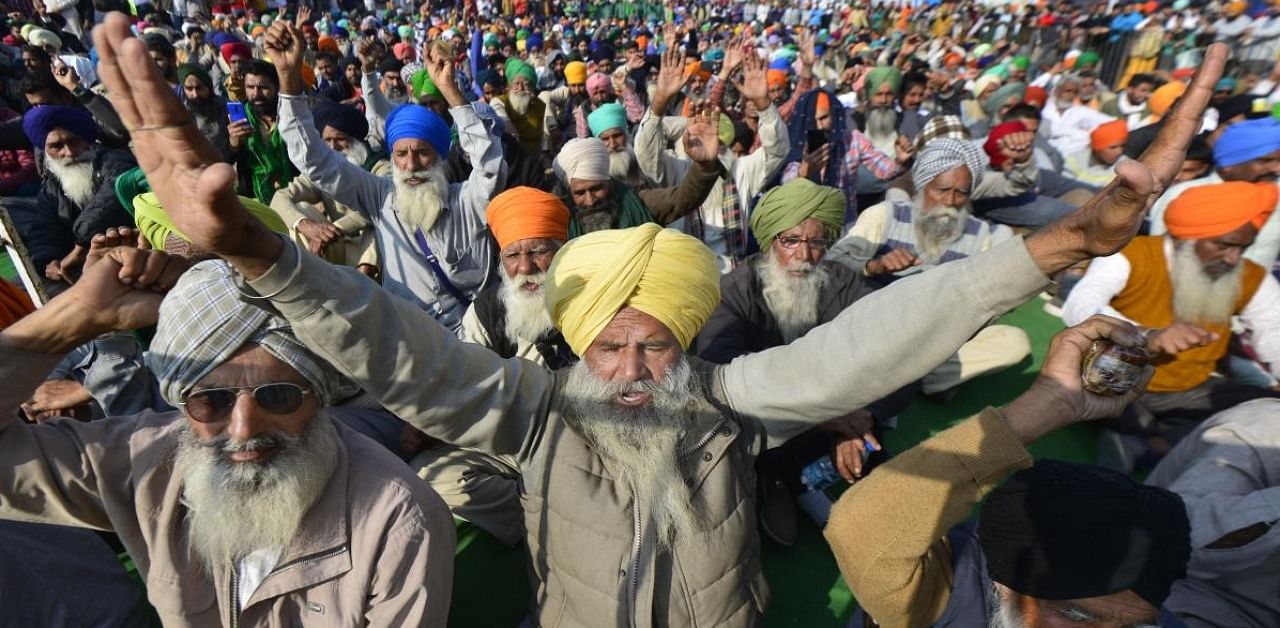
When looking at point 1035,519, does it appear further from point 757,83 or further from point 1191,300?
point 757,83

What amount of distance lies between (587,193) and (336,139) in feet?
10.2

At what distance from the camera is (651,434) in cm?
189

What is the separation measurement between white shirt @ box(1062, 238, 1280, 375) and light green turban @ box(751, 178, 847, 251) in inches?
54.0

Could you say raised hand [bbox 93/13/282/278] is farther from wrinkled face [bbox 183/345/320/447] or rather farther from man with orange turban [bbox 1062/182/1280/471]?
man with orange turban [bbox 1062/182/1280/471]

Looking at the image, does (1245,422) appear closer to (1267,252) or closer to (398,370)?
(1267,252)

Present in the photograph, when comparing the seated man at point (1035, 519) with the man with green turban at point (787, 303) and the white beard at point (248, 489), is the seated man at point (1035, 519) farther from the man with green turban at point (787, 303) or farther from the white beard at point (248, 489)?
the white beard at point (248, 489)

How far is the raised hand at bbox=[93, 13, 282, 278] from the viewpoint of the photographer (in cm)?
98

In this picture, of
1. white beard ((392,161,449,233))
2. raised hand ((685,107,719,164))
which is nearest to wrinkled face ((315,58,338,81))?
white beard ((392,161,449,233))

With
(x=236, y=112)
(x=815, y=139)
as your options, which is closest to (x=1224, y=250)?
(x=815, y=139)

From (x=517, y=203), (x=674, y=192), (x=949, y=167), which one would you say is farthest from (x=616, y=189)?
(x=949, y=167)

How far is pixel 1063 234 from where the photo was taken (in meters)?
1.25

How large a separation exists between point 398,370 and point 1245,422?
291 centimetres

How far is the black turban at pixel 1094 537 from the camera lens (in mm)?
1393

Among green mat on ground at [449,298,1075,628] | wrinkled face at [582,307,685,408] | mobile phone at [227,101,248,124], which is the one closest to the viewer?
wrinkled face at [582,307,685,408]
